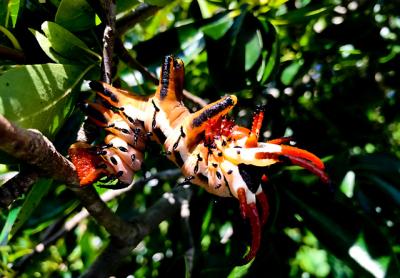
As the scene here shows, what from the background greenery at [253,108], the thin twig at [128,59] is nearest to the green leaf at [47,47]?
the background greenery at [253,108]

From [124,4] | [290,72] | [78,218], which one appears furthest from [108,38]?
[78,218]

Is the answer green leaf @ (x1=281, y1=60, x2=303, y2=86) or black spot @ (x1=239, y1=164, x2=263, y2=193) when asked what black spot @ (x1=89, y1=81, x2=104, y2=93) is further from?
green leaf @ (x1=281, y1=60, x2=303, y2=86)

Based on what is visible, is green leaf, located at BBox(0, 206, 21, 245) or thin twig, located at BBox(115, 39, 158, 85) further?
green leaf, located at BBox(0, 206, 21, 245)

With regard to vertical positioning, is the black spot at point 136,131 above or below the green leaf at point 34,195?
above

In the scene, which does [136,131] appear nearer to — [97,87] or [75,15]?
[97,87]

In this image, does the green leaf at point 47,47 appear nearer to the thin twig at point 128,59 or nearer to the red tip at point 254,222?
the thin twig at point 128,59

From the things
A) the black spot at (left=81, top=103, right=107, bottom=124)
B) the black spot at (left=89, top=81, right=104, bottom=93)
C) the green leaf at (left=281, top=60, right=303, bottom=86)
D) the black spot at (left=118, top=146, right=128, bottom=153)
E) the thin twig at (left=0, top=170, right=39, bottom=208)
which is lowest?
the green leaf at (left=281, top=60, right=303, bottom=86)

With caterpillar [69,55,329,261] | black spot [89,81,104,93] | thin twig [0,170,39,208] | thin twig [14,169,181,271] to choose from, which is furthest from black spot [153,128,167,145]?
thin twig [14,169,181,271]

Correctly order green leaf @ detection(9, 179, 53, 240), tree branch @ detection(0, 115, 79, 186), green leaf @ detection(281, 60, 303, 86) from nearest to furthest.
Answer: tree branch @ detection(0, 115, 79, 186) < green leaf @ detection(9, 179, 53, 240) < green leaf @ detection(281, 60, 303, 86)
